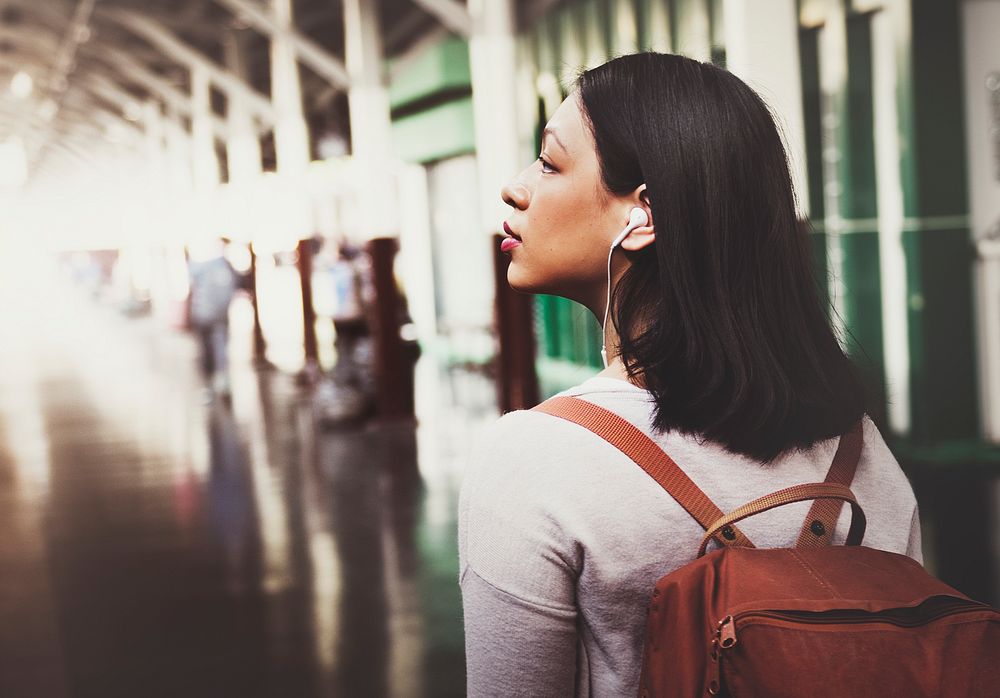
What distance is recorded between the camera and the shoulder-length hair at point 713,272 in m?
1.20

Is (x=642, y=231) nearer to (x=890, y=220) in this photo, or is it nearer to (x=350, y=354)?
(x=890, y=220)

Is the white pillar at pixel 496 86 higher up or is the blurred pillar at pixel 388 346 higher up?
the white pillar at pixel 496 86

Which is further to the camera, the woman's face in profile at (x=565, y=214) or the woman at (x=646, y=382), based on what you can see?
the woman's face in profile at (x=565, y=214)

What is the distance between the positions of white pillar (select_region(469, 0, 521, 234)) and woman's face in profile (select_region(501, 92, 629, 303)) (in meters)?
9.16

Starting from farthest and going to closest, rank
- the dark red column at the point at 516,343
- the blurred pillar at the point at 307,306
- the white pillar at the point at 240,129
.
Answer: the white pillar at the point at 240,129, the blurred pillar at the point at 307,306, the dark red column at the point at 516,343

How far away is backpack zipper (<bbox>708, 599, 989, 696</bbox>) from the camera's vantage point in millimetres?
1045

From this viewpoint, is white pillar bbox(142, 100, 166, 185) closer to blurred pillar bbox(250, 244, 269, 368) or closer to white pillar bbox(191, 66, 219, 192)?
white pillar bbox(191, 66, 219, 192)

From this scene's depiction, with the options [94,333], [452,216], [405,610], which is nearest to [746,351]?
[405,610]

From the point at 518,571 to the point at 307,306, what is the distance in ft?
47.7

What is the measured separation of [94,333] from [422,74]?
14.7 meters

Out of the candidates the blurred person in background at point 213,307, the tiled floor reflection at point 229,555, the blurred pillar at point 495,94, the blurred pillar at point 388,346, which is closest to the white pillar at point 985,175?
the tiled floor reflection at point 229,555

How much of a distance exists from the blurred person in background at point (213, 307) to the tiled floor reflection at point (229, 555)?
158 centimetres

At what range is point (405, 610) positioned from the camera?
198 inches

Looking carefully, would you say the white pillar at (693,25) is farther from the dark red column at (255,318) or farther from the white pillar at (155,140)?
the white pillar at (155,140)
